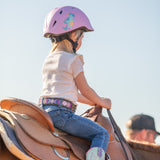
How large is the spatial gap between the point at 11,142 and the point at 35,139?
377 mm

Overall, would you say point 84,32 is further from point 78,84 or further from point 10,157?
point 10,157

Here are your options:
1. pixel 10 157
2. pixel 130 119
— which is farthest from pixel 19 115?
pixel 130 119

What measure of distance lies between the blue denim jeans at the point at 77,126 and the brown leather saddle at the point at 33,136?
10cm

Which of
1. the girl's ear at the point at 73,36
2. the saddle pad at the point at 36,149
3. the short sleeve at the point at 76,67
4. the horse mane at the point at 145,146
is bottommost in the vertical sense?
the horse mane at the point at 145,146

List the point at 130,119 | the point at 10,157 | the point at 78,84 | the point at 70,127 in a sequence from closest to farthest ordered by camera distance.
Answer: the point at 10,157
the point at 70,127
the point at 78,84
the point at 130,119

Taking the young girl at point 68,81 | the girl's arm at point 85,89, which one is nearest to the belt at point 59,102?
the young girl at point 68,81

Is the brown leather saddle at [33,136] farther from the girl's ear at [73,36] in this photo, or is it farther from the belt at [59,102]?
the girl's ear at [73,36]

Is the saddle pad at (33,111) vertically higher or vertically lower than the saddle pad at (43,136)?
higher

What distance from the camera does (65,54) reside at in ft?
14.9

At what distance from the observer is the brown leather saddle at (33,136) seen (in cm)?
357

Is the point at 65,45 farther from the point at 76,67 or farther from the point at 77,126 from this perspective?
the point at 77,126

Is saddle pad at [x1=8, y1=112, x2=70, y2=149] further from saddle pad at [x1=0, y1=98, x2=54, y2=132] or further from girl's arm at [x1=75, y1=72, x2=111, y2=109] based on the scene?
girl's arm at [x1=75, y1=72, x2=111, y2=109]

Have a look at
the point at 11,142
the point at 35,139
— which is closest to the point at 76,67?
the point at 35,139

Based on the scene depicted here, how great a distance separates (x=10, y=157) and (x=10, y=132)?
0.24 meters
